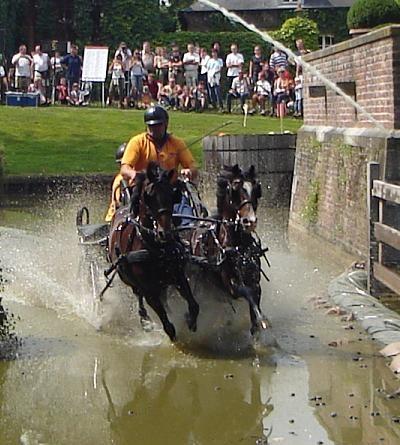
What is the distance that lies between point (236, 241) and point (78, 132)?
19318mm

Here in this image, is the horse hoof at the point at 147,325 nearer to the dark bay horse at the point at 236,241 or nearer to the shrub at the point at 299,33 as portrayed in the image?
the dark bay horse at the point at 236,241

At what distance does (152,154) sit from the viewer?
1096cm

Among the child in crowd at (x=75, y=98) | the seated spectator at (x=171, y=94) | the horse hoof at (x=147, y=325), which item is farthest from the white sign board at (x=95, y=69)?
Result: the horse hoof at (x=147, y=325)

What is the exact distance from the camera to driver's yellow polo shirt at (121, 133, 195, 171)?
35.7 feet

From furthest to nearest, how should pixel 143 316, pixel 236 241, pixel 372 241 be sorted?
pixel 372 241, pixel 143 316, pixel 236 241

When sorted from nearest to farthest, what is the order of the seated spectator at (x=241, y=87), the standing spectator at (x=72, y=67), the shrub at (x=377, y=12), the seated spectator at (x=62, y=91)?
1. the shrub at (x=377, y=12)
2. the seated spectator at (x=241, y=87)
3. the standing spectator at (x=72, y=67)
4. the seated spectator at (x=62, y=91)

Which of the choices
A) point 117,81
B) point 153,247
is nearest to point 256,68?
point 117,81

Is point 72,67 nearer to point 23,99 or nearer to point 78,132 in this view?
point 23,99

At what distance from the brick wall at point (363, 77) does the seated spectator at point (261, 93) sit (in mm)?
12184

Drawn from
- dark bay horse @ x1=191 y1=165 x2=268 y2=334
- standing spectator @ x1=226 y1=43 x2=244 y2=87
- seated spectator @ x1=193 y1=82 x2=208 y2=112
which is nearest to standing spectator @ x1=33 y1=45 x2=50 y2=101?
seated spectator @ x1=193 y1=82 x2=208 y2=112

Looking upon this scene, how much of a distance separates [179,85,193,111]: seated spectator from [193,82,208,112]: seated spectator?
0.56ft

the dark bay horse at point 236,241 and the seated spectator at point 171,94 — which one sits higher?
the seated spectator at point 171,94

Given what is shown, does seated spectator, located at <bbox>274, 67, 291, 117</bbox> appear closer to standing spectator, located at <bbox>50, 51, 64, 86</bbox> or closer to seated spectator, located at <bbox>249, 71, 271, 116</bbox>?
seated spectator, located at <bbox>249, 71, 271, 116</bbox>

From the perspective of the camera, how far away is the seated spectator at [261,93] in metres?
29.7
